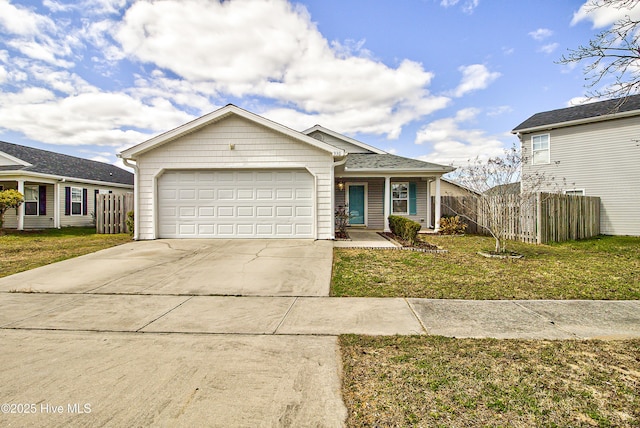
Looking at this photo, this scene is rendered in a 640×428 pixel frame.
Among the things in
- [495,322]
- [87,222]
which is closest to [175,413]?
[495,322]

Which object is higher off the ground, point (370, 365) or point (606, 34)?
point (606, 34)

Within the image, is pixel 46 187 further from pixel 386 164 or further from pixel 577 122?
pixel 577 122

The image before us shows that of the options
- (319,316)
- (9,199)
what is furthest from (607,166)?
(9,199)

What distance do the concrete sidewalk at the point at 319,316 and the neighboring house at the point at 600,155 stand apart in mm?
11358

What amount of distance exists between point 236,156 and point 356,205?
763 centimetres

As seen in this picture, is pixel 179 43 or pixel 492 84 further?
pixel 492 84

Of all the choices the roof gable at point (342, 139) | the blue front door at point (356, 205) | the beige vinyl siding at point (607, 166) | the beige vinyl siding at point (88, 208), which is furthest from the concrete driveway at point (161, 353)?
the beige vinyl siding at point (607, 166)

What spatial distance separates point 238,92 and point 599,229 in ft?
59.6

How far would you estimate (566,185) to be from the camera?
1552cm

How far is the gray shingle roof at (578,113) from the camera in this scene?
14.1m

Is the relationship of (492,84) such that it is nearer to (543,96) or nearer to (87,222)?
(543,96)

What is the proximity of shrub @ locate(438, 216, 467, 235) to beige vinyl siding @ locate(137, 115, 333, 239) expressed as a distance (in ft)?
22.2

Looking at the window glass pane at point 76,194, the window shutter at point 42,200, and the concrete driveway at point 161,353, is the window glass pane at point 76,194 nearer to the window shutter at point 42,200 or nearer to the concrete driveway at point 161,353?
the window shutter at point 42,200

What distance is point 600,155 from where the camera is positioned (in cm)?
1462
